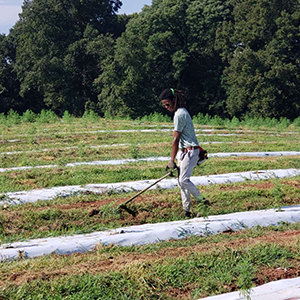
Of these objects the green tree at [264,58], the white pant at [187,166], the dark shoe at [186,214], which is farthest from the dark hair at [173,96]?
the green tree at [264,58]

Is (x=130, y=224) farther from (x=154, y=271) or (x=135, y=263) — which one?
(x=154, y=271)

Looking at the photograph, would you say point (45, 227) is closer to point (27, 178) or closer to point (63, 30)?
point (27, 178)

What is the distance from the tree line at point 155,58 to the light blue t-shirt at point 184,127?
2504 cm

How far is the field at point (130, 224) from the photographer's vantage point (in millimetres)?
3703

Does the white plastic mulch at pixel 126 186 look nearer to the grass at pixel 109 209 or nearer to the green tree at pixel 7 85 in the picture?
the grass at pixel 109 209

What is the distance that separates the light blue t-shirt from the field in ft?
3.54

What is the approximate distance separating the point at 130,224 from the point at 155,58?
97.2 feet

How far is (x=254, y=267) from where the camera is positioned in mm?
4023

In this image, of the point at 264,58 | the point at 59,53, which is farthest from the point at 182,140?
the point at 59,53

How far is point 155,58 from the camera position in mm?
34406

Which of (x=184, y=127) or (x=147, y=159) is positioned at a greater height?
(x=184, y=127)

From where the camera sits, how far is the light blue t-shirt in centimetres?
573

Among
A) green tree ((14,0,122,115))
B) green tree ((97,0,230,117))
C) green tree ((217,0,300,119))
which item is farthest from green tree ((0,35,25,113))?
green tree ((217,0,300,119))

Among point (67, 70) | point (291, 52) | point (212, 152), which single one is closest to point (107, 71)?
point (67, 70)
